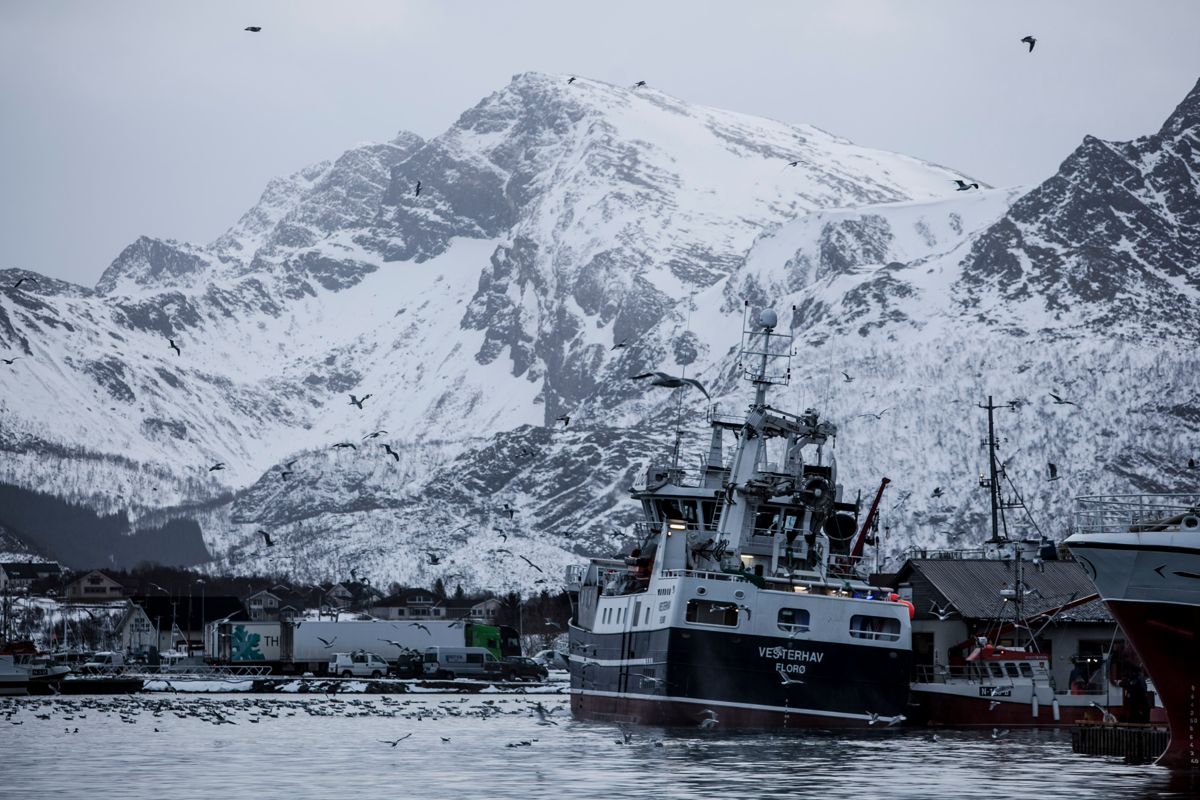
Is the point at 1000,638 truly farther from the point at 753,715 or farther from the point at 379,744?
the point at 379,744

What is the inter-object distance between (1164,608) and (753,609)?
24.9m

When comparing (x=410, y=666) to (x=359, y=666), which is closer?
(x=359, y=666)

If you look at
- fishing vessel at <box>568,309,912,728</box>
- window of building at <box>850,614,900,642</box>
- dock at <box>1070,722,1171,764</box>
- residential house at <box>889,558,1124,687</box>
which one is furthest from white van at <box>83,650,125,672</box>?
dock at <box>1070,722,1171,764</box>

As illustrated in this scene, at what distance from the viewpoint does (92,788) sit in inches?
2231

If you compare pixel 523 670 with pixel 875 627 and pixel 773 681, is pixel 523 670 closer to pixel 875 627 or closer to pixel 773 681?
pixel 875 627

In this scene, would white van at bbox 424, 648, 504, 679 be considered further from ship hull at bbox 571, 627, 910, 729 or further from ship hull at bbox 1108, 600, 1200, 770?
ship hull at bbox 1108, 600, 1200, 770

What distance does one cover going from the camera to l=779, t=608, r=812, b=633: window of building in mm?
82438

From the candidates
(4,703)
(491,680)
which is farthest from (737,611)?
(491,680)

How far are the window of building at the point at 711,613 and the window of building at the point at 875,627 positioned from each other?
5119mm

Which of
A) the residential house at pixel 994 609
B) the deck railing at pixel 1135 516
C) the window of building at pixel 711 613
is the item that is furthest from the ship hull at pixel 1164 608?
the residential house at pixel 994 609

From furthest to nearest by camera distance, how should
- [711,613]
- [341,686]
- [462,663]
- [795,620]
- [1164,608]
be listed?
[462,663]
[341,686]
[711,613]
[795,620]
[1164,608]

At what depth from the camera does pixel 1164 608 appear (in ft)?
197

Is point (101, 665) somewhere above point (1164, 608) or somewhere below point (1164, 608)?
above

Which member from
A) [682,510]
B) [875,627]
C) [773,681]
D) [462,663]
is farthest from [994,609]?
[462,663]
